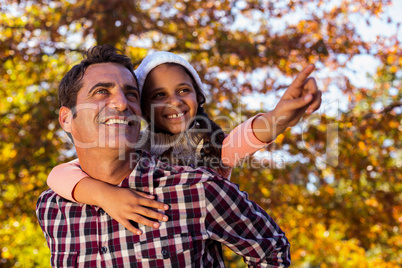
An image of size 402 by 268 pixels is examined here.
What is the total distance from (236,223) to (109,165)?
0.68 metres

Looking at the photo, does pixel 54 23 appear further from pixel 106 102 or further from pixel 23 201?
pixel 106 102

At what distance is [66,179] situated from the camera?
6.47ft

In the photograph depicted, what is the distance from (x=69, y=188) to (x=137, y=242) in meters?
0.46

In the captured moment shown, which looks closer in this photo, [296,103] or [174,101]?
[296,103]

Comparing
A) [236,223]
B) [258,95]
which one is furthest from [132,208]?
[258,95]

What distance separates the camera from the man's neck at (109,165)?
6.10 feet

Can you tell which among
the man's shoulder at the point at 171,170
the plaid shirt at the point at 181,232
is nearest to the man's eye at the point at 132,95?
the man's shoulder at the point at 171,170

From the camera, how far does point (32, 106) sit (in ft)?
19.0

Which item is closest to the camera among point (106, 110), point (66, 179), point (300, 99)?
point (300, 99)

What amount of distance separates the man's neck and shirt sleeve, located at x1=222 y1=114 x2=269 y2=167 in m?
0.54

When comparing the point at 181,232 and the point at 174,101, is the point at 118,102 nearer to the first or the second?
the point at 174,101

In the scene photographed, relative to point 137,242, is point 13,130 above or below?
above

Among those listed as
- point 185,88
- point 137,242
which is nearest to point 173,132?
point 185,88

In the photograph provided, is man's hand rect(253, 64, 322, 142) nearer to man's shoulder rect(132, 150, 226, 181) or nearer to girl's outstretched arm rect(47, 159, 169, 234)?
man's shoulder rect(132, 150, 226, 181)
